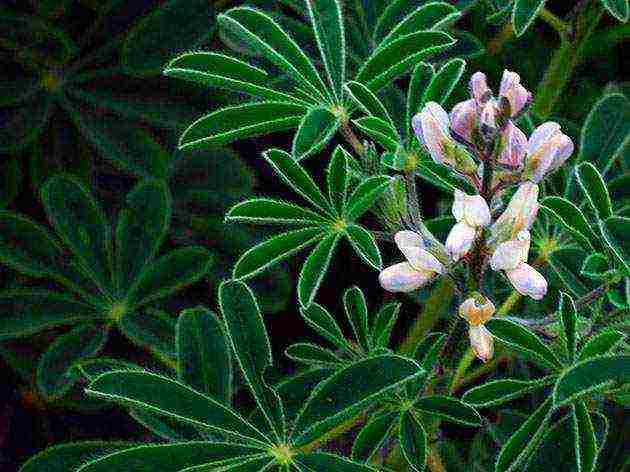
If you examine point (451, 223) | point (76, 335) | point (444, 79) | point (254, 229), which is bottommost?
point (76, 335)

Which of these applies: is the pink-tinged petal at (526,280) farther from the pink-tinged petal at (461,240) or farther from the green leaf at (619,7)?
the green leaf at (619,7)

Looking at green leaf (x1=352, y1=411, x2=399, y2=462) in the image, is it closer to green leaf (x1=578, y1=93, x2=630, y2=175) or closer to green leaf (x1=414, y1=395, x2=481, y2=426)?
green leaf (x1=414, y1=395, x2=481, y2=426)

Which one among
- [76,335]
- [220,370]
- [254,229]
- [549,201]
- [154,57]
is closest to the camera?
[549,201]

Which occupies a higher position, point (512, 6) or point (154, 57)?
point (512, 6)

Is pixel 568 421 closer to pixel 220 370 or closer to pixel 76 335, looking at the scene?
pixel 220 370

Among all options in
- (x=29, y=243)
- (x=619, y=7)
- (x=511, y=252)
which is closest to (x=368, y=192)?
(x=511, y=252)

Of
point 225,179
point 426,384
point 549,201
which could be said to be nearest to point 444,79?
point 549,201

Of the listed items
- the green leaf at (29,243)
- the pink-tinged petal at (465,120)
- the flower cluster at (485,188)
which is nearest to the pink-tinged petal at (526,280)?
the flower cluster at (485,188)

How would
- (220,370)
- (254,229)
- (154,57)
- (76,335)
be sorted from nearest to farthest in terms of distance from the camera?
(220,370), (76,335), (154,57), (254,229)
